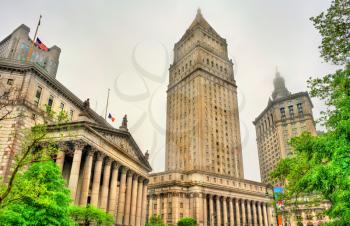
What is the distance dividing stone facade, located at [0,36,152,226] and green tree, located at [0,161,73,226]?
8929 millimetres

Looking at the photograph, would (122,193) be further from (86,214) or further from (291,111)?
(291,111)

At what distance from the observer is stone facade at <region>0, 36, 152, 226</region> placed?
38.3 m

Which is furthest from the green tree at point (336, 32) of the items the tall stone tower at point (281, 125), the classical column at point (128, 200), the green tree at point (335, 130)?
the tall stone tower at point (281, 125)

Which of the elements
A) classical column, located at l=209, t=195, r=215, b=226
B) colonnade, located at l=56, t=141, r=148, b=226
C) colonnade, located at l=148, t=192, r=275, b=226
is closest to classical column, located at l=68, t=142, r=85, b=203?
colonnade, located at l=56, t=141, r=148, b=226

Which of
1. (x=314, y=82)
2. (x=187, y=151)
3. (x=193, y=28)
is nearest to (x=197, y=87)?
(x=187, y=151)

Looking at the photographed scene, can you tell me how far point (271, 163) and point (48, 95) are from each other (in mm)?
120679

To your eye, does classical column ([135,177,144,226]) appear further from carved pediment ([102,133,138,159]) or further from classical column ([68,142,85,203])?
classical column ([68,142,85,203])

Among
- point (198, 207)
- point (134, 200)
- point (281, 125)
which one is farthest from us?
point (281, 125)

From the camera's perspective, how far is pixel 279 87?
551 feet

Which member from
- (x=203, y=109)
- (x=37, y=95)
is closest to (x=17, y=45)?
(x=37, y=95)

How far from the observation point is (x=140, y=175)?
54750 mm

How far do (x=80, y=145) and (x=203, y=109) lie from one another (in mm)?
78820

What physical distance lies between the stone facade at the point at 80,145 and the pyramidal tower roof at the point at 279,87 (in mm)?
131671

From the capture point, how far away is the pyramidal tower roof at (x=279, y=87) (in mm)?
162562
